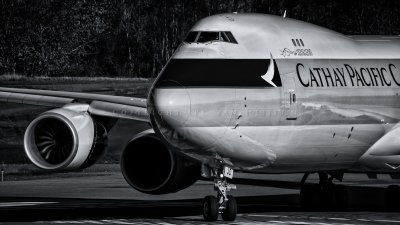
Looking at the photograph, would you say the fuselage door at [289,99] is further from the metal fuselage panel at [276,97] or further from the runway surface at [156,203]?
the runway surface at [156,203]

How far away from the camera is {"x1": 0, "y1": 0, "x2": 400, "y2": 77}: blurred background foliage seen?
70250mm

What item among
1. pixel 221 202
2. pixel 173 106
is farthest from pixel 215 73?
pixel 221 202

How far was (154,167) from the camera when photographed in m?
24.8

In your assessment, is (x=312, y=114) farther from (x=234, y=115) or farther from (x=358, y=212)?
(x=358, y=212)

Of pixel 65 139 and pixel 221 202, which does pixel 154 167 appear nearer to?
pixel 65 139

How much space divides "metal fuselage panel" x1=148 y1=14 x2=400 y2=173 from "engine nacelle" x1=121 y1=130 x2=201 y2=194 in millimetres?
1707

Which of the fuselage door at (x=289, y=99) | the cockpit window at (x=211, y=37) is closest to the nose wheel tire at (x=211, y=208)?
the fuselage door at (x=289, y=99)

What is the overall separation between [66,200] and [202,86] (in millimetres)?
9913

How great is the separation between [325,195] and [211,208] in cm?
501

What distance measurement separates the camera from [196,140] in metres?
21.7

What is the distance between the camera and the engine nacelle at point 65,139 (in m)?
24.9

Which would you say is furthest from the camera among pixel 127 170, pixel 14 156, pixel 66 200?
pixel 14 156

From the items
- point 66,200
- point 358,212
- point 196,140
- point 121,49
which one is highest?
point 196,140

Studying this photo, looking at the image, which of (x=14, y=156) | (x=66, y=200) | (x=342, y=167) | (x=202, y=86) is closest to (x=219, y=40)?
(x=202, y=86)
